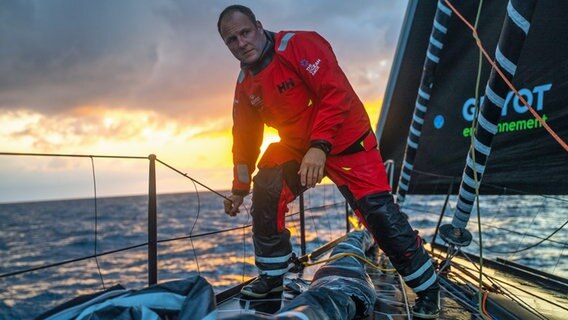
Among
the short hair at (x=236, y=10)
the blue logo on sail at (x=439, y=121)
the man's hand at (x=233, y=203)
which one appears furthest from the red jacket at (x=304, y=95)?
the blue logo on sail at (x=439, y=121)

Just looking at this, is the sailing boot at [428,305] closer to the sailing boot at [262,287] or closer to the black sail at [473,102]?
the sailing boot at [262,287]

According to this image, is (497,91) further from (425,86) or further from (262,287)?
(262,287)

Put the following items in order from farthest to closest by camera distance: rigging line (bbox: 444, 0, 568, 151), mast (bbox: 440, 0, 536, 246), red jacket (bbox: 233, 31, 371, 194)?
1. mast (bbox: 440, 0, 536, 246)
2. red jacket (bbox: 233, 31, 371, 194)
3. rigging line (bbox: 444, 0, 568, 151)

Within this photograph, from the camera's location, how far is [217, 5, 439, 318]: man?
2150mm

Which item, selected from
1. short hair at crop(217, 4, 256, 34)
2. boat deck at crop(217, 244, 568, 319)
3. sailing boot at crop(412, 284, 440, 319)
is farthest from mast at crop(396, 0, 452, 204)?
sailing boot at crop(412, 284, 440, 319)

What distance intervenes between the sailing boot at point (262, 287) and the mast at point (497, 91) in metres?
1.15

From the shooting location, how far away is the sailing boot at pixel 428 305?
85.1 inches

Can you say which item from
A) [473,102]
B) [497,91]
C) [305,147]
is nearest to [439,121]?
[473,102]

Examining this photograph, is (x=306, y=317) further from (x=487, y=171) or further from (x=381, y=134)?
(x=381, y=134)

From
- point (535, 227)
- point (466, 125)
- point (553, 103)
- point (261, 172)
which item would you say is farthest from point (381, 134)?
point (535, 227)

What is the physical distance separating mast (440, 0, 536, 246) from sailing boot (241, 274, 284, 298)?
45.2 inches

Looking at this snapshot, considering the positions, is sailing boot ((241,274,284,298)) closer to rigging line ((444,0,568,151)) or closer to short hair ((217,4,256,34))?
short hair ((217,4,256,34))

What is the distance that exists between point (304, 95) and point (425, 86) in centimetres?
270

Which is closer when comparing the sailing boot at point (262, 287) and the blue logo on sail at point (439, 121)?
the sailing boot at point (262, 287)
